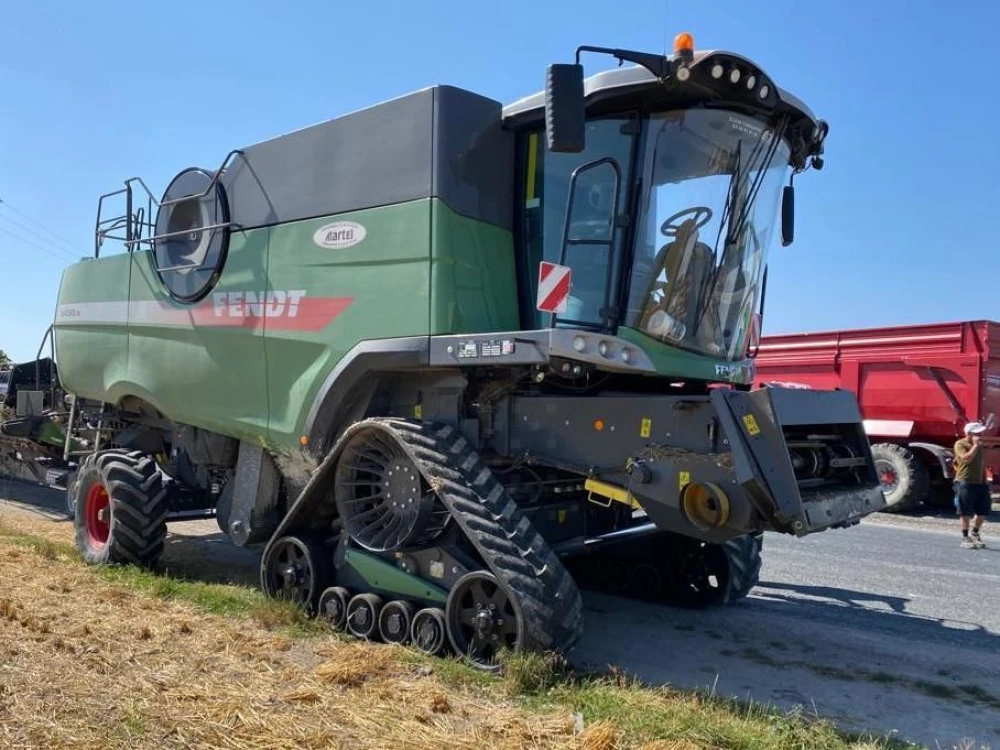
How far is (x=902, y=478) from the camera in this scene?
1379cm

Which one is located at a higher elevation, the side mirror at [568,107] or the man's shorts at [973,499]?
the side mirror at [568,107]

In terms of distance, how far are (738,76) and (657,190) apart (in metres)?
0.75

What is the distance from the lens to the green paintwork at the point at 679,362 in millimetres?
5223

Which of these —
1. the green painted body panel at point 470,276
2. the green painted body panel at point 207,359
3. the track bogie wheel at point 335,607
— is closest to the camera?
the green painted body panel at point 470,276

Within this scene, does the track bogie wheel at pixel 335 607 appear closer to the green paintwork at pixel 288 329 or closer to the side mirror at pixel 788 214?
the green paintwork at pixel 288 329

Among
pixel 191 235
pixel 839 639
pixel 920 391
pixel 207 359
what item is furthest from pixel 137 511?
pixel 920 391

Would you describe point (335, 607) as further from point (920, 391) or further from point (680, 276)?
point (920, 391)

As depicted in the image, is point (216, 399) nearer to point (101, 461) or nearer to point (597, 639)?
point (101, 461)

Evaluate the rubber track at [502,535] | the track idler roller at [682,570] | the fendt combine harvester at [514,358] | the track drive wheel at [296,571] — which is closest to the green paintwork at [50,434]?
the fendt combine harvester at [514,358]

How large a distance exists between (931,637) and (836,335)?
10.4m

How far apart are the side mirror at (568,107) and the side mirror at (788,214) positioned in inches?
81.0

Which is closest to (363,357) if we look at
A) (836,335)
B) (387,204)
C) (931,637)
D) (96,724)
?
(387,204)

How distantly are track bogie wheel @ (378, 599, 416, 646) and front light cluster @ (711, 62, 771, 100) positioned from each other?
3448 millimetres

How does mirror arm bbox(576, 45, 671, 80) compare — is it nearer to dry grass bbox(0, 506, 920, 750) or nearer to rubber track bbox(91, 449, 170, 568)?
dry grass bbox(0, 506, 920, 750)
